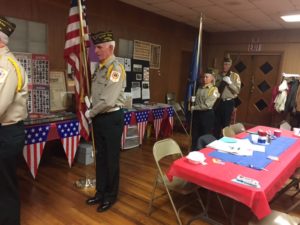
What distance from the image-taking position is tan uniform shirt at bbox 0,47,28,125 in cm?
185

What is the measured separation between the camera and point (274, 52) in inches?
268

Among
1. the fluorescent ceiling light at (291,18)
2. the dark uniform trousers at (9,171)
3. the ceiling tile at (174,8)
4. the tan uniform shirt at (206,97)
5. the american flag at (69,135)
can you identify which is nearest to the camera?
the dark uniform trousers at (9,171)

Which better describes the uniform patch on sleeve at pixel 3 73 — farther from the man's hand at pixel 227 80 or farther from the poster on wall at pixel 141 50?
the man's hand at pixel 227 80

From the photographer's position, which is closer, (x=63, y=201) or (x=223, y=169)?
(x=223, y=169)

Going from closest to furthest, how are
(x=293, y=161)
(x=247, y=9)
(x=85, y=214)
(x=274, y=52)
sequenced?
(x=293, y=161)
(x=85, y=214)
(x=247, y=9)
(x=274, y=52)

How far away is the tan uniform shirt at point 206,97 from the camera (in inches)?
155

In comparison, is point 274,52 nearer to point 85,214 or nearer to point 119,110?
point 119,110

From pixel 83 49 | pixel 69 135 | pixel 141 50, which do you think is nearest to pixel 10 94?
pixel 83 49

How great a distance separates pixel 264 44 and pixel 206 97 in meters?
4.06

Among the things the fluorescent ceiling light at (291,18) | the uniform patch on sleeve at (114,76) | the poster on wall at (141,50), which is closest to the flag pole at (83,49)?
the uniform patch on sleeve at (114,76)

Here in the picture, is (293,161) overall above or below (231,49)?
below

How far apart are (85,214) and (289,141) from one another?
93.3 inches

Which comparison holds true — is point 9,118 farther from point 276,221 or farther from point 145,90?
point 145,90

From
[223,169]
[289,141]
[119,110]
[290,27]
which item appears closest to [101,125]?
[119,110]
